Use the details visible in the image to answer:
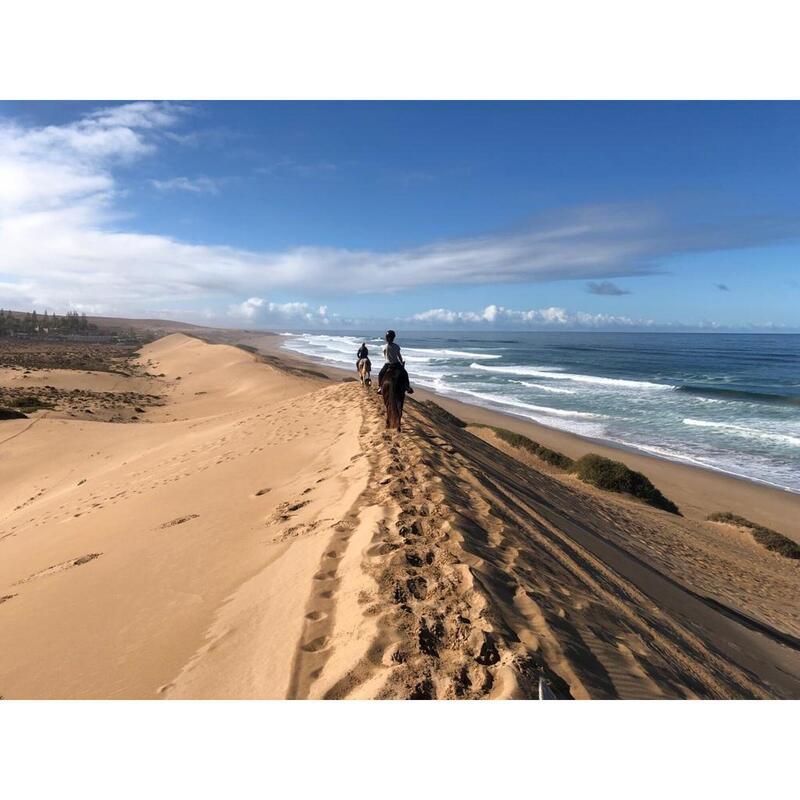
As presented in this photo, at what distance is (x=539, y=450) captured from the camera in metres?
16.0

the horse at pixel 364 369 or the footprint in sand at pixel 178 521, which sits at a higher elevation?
the horse at pixel 364 369

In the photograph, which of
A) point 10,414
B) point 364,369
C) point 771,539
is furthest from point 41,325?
point 771,539

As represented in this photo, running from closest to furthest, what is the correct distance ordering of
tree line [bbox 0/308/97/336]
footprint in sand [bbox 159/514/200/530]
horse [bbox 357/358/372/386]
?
footprint in sand [bbox 159/514/200/530] → horse [bbox 357/358/372/386] → tree line [bbox 0/308/97/336]

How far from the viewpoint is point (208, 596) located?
165 inches

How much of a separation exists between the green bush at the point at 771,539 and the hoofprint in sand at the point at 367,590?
2.08 ft

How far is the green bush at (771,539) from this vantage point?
1040 cm

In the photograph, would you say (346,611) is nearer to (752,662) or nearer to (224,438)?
(752,662)

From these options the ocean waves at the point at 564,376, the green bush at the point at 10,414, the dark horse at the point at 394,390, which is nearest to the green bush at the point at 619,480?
the dark horse at the point at 394,390

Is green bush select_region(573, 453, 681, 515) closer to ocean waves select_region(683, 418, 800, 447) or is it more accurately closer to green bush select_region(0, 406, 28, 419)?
ocean waves select_region(683, 418, 800, 447)

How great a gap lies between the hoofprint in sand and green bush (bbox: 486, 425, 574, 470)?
506 centimetres

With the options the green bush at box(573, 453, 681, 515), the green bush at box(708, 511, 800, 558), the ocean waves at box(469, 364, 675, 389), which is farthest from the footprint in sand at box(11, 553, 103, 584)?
the ocean waves at box(469, 364, 675, 389)

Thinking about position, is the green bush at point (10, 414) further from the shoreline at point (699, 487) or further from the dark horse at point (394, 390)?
the shoreline at point (699, 487)

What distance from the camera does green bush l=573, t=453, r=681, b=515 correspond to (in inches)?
504

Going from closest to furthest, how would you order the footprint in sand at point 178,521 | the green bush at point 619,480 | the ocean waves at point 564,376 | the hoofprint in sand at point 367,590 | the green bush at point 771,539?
the hoofprint in sand at point 367,590, the footprint in sand at point 178,521, the green bush at point 771,539, the green bush at point 619,480, the ocean waves at point 564,376
